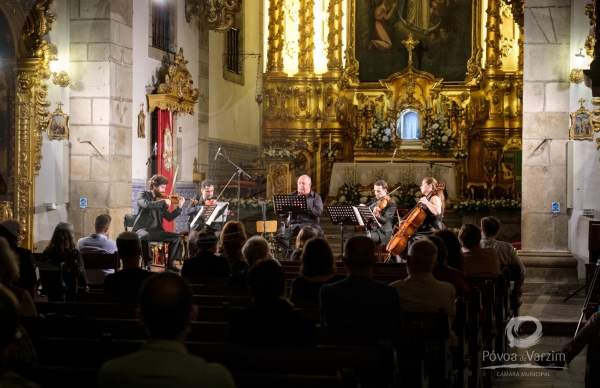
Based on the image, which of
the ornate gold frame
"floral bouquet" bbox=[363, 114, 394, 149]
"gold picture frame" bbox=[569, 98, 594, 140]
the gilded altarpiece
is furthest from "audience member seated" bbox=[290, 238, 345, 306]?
"floral bouquet" bbox=[363, 114, 394, 149]

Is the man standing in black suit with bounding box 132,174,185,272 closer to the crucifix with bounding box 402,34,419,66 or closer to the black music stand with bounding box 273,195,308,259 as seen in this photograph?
the black music stand with bounding box 273,195,308,259

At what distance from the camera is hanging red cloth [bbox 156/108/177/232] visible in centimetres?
1639

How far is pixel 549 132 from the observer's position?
12.5 meters

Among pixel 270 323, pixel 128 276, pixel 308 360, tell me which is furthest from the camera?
pixel 128 276

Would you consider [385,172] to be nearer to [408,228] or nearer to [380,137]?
[380,137]

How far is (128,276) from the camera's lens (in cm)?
640

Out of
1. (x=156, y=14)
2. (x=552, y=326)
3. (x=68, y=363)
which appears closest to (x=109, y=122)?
(x=156, y=14)

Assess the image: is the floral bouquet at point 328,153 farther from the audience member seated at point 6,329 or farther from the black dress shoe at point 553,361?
Answer: the audience member seated at point 6,329

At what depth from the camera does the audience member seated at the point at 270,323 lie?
4.51 meters

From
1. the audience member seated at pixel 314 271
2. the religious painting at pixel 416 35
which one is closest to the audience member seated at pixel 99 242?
the audience member seated at pixel 314 271

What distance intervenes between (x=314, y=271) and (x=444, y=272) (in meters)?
1.33

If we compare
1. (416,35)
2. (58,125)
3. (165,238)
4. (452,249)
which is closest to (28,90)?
(58,125)

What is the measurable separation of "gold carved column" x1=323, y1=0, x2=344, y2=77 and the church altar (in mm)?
2638

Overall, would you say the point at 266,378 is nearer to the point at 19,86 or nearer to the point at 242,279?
the point at 242,279
